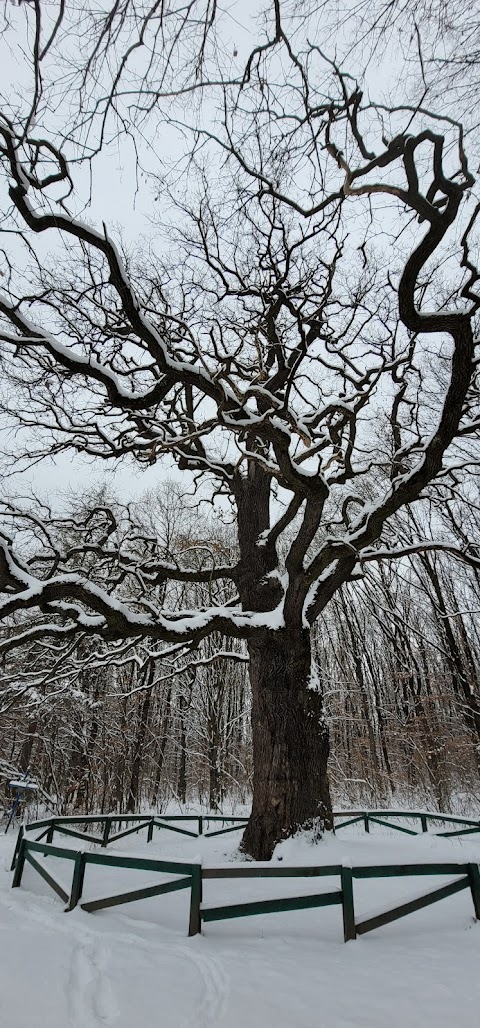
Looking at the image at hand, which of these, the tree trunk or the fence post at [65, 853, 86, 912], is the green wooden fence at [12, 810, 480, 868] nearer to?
the tree trunk

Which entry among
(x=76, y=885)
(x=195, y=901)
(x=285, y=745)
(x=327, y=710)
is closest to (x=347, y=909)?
(x=195, y=901)

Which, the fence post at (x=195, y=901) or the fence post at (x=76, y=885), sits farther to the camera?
the fence post at (x=76, y=885)

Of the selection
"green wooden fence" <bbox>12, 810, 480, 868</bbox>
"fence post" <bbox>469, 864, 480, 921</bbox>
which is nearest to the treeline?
"green wooden fence" <bbox>12, 810, 480, 868</bbox>

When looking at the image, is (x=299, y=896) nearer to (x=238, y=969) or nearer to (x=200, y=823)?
(x=238, y=969)

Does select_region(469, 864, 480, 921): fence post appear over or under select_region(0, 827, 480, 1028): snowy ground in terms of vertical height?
over

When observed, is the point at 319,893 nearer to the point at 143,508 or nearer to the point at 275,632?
the point at 275,632

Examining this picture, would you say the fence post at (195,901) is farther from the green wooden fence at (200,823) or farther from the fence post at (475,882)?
the green wooden fence at (200,823)

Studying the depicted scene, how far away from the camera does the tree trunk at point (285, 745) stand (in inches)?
239

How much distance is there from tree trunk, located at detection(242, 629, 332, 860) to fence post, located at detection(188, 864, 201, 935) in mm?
2499

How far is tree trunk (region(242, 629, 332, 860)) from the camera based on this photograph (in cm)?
606

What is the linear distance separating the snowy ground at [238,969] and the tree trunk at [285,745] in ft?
4.31

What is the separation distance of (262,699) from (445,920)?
10.3 ft

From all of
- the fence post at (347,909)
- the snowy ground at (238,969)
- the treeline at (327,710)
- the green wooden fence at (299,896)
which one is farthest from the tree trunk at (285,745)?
the treeline at (327,710)

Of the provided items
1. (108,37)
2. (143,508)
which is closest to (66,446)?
(108,37)
